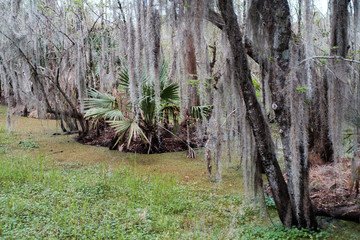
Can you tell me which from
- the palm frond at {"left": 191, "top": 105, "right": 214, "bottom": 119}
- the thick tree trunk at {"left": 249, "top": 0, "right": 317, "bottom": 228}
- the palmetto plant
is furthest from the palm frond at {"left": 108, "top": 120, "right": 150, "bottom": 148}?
the thick tree trunk at {"left": 249, "top": 0, "right": 317, "bottom": 228}

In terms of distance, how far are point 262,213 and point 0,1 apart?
18.7 feet

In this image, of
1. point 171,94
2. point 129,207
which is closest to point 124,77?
point 171,94

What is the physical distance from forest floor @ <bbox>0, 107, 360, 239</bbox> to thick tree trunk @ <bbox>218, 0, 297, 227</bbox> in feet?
0.74

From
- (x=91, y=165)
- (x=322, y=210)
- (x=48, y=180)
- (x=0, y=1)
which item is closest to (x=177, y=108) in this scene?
(x=91, y=165)

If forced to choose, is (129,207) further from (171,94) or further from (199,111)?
(171,94)

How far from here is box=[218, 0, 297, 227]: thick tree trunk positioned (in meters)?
2.07

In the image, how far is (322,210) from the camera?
2623mm

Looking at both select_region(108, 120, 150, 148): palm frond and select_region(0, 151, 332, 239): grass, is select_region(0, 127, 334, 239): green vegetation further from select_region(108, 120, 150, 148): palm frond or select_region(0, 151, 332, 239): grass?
select_region(108, 120, 150, 148): palm frond

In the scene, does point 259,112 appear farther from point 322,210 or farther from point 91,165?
point 91,165

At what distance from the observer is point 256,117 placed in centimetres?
216

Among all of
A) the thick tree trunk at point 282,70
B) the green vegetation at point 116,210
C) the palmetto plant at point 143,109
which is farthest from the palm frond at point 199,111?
the thick tree trunk at point 282,70

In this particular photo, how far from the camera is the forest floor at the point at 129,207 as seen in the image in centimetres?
230

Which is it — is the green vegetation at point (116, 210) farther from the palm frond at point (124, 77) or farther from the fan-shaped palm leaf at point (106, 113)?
the palm frond at point (124, 77)

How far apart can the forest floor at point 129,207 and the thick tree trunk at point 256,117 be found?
0.23 meters
